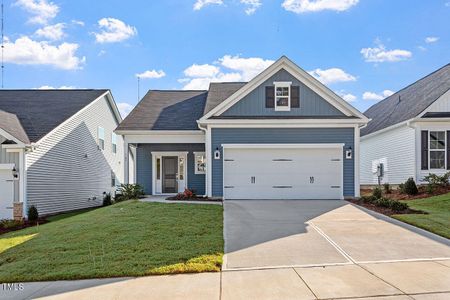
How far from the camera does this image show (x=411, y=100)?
62.0ft

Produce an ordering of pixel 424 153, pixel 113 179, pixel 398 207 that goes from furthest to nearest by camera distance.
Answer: pixel 113 179
pixel 424 153
pixel 398 207

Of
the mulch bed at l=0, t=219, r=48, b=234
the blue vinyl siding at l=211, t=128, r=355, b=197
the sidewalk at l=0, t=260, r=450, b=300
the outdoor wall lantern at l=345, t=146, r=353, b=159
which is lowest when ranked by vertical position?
the mulch bed at l=0, t=219, r=48, b=234

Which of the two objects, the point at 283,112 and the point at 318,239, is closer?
the point at 318,239

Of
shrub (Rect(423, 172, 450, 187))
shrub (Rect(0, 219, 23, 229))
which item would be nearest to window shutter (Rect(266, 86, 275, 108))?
shrub (Rect(423, 172, 450, 187))

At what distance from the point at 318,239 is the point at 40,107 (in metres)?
15.4

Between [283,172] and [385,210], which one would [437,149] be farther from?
[283,172]

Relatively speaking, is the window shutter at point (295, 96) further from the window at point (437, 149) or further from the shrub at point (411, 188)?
the window at point (437, 149)

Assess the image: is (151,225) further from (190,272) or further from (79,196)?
(79,196)

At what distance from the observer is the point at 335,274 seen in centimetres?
582

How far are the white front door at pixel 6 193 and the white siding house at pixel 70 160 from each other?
40 mm

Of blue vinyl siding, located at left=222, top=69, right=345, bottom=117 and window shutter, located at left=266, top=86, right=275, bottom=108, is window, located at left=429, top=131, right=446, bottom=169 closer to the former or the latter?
blue vinyl siding, located at left=222, top=69, right=345, bottom=117

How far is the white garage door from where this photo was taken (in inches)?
573

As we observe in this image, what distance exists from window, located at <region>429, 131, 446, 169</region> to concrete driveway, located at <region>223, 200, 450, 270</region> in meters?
6.89

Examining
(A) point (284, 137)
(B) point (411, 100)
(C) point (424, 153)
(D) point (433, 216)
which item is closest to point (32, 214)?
(A) point (284, 137)
